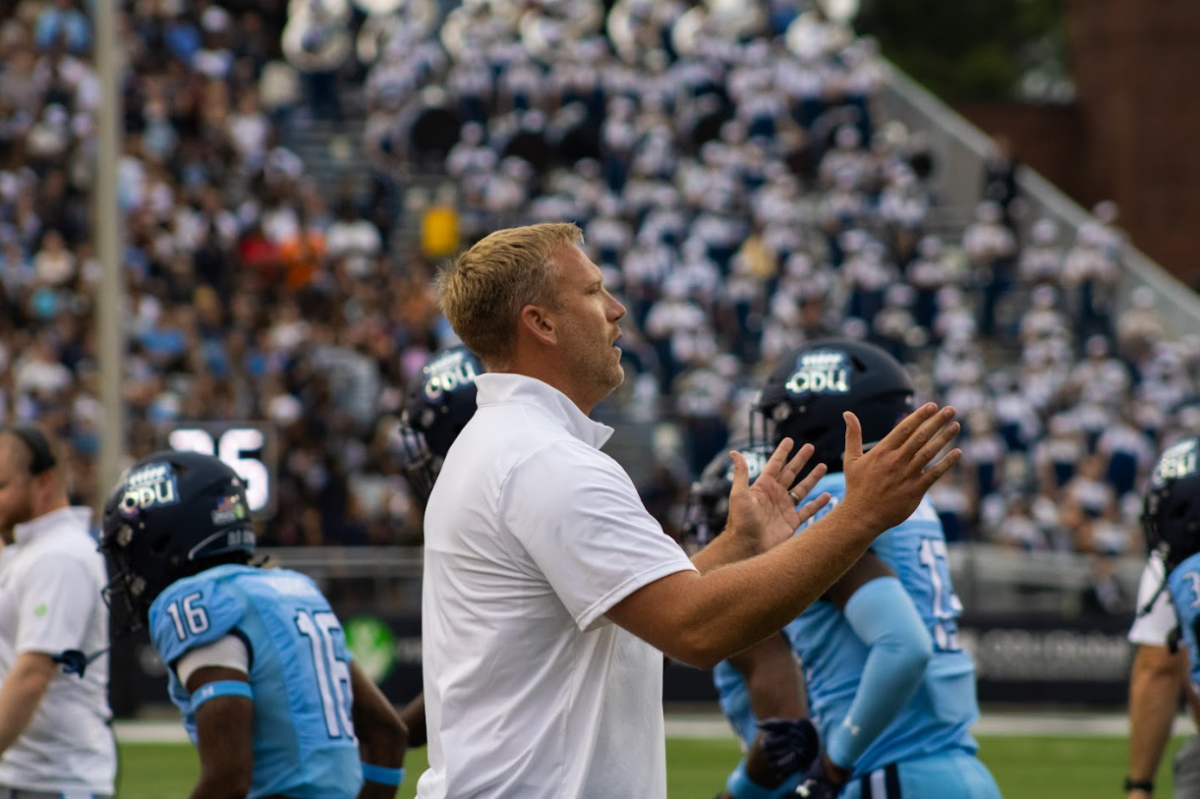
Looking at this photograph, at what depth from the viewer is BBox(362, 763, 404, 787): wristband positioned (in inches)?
222

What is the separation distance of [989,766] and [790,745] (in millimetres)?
8804

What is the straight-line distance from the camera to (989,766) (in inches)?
532

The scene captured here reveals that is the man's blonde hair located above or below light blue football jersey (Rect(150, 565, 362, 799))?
above

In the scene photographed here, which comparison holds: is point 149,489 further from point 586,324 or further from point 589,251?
point 589,251

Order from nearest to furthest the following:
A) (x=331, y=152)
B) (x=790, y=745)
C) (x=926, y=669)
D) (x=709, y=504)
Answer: (x=926, y=669) < (x=790, y=745) < (x=709, y=504) < (x=331, y=152)

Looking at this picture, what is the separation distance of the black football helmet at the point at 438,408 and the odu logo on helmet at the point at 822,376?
1.14 metres

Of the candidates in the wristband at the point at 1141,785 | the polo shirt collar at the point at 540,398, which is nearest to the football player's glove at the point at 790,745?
the polo shirt collar at the point at 540,398

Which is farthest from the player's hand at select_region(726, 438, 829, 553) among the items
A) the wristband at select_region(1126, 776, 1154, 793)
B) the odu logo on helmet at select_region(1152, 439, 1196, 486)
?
the wristband at select_region(1126, 776, 1154, 793)

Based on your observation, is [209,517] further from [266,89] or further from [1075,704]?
[266,89]

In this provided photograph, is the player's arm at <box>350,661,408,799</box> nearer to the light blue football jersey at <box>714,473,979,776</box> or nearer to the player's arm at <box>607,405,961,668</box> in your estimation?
the light blue football jersey at <box>714,473,979,776</box>

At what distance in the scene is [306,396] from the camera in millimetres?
20531

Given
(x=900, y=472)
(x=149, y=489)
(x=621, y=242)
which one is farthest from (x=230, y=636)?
(x=621, y=242)

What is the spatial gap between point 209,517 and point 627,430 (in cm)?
1756

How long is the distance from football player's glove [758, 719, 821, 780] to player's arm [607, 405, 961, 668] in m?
1.70
